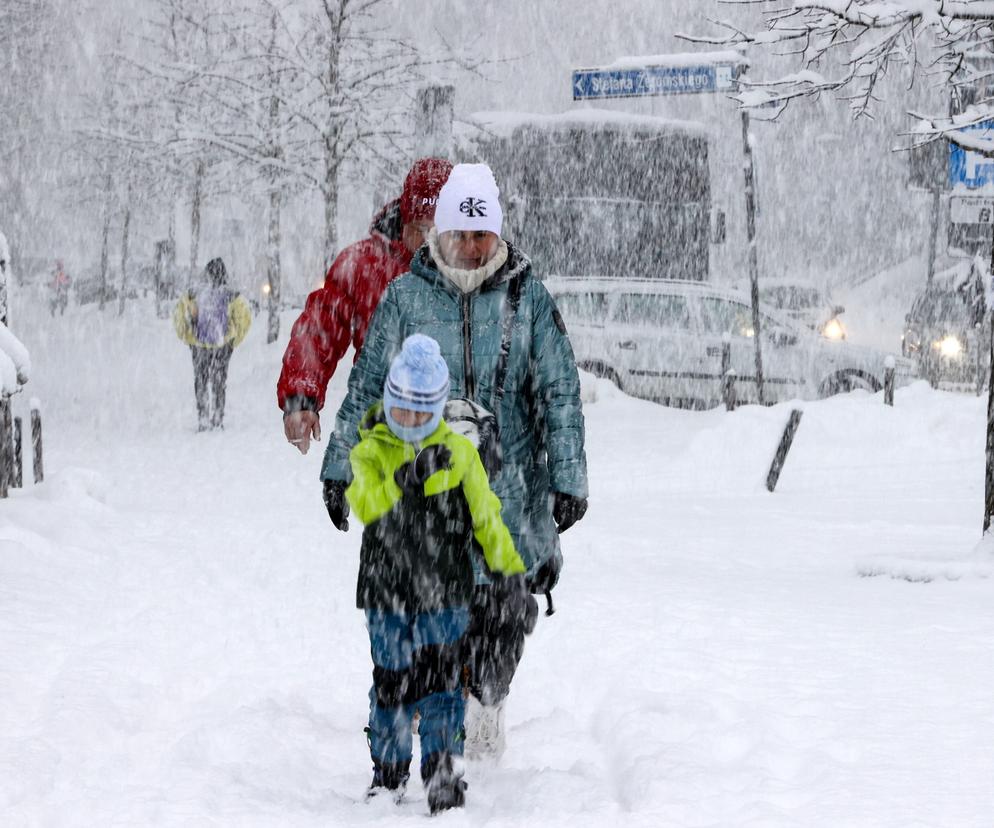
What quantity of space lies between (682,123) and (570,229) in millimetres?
2700

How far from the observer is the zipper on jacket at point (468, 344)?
12.3 ft

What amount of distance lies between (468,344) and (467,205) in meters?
0.41

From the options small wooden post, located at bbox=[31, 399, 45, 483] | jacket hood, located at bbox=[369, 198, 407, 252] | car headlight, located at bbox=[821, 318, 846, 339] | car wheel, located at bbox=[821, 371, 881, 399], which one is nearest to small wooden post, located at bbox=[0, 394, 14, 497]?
small wooden post, located at bbox=[31, 399, 45, 483]

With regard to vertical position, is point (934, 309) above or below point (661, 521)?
above

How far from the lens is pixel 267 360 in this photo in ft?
69.1

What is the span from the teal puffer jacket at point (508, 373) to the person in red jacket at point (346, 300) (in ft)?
1.21

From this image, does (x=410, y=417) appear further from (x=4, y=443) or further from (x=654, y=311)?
(x=654, y=311)

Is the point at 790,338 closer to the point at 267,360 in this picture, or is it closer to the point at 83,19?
the point at 267,360

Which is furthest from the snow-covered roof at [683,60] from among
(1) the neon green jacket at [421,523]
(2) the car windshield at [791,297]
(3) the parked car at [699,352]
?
(1) the neon green jacket at [421,523]

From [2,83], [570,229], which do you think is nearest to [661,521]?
[570,229]

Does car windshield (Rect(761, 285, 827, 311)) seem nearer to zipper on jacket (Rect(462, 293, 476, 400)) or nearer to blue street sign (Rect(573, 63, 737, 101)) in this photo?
blue street sign (Rect(573, 63, 737, 101))

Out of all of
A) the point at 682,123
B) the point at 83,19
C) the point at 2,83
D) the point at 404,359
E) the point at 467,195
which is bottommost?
the point at 404,359

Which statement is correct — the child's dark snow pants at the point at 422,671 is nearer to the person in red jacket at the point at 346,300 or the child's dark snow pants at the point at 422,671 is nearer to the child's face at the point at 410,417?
the child's face at the point at 410,417

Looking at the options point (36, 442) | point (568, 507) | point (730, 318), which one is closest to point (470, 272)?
point (568, 507)
